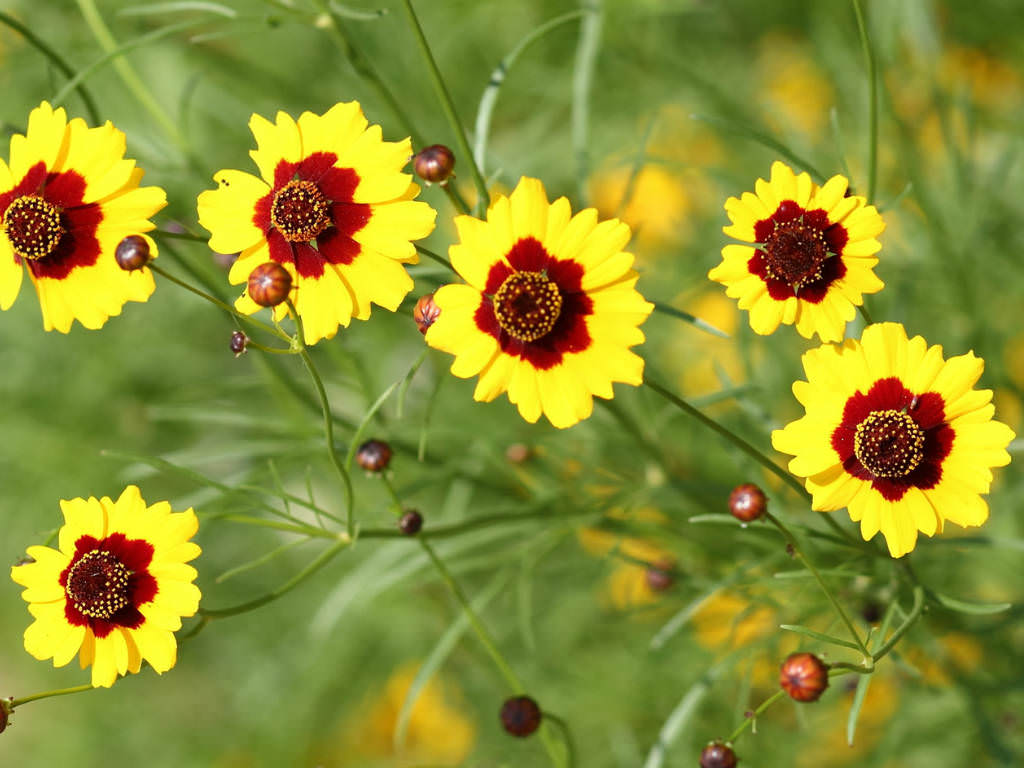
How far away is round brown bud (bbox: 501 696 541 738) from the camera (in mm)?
1464

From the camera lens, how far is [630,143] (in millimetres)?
3061

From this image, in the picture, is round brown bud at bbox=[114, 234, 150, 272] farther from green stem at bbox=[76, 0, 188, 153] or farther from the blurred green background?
green stem at bbox=[76, 0, 188, 153]

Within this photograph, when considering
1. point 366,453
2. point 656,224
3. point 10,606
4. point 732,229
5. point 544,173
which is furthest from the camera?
point 10,606

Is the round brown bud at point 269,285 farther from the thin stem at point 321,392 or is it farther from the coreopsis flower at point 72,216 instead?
the coreopsis flower at point 72,216

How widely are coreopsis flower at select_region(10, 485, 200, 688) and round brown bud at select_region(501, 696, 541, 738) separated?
1.66 feet

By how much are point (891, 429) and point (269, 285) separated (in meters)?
0.76

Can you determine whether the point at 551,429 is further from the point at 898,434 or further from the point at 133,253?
the point at 133,253

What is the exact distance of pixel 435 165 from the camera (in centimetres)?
122

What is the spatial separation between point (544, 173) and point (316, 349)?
87cm

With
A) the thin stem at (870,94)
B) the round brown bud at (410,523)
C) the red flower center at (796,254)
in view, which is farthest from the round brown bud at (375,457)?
the thin stem at (870,94)

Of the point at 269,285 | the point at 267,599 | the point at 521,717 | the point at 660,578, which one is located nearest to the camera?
the point at 269,285

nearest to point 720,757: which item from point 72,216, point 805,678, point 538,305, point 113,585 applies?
point 805,678

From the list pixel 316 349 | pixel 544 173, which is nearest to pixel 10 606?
pixel 316 349

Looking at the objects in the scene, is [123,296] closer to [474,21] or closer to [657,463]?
[657,463]
